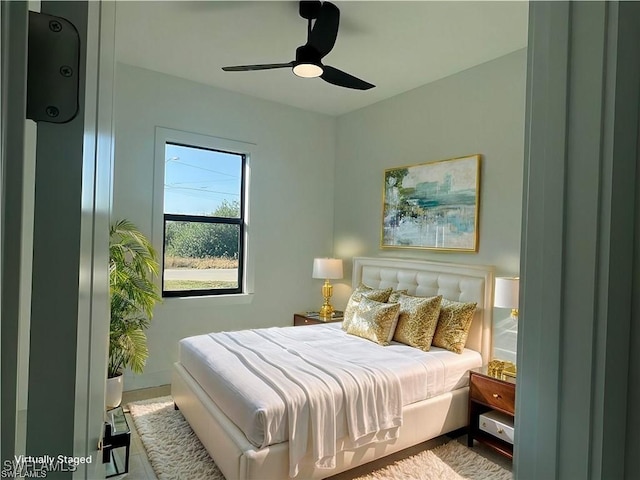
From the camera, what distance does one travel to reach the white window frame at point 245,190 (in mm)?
3721

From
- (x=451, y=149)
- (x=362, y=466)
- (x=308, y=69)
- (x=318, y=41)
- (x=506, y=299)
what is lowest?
(x=362, y=466)

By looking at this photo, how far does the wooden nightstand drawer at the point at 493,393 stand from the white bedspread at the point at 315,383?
12 cm

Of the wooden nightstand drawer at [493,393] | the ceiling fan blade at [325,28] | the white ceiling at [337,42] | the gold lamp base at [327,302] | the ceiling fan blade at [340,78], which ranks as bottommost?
the wooden nightstand drawer at [493,393]

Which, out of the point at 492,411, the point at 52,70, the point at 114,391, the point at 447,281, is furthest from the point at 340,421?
the point at 52,70

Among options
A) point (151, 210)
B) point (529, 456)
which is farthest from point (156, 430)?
point (529, 456)

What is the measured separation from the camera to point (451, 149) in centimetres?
359

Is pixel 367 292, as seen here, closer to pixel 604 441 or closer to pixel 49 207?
pixel 604 441

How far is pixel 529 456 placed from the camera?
29.0 inches

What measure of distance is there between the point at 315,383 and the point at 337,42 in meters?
A: 2.52

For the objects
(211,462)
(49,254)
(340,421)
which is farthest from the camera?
(211,462)

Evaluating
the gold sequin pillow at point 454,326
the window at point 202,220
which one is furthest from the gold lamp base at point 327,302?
the gold sequin pillow at point 454,326

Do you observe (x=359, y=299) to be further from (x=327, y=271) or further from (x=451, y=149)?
(x=451, y=149)

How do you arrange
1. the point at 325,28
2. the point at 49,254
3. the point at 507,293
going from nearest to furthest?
the point at 49,254 → the point at 325,28 → the point at 507,293

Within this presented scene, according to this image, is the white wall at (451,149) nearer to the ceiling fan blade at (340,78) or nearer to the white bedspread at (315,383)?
the white bedspread at (315,383)
